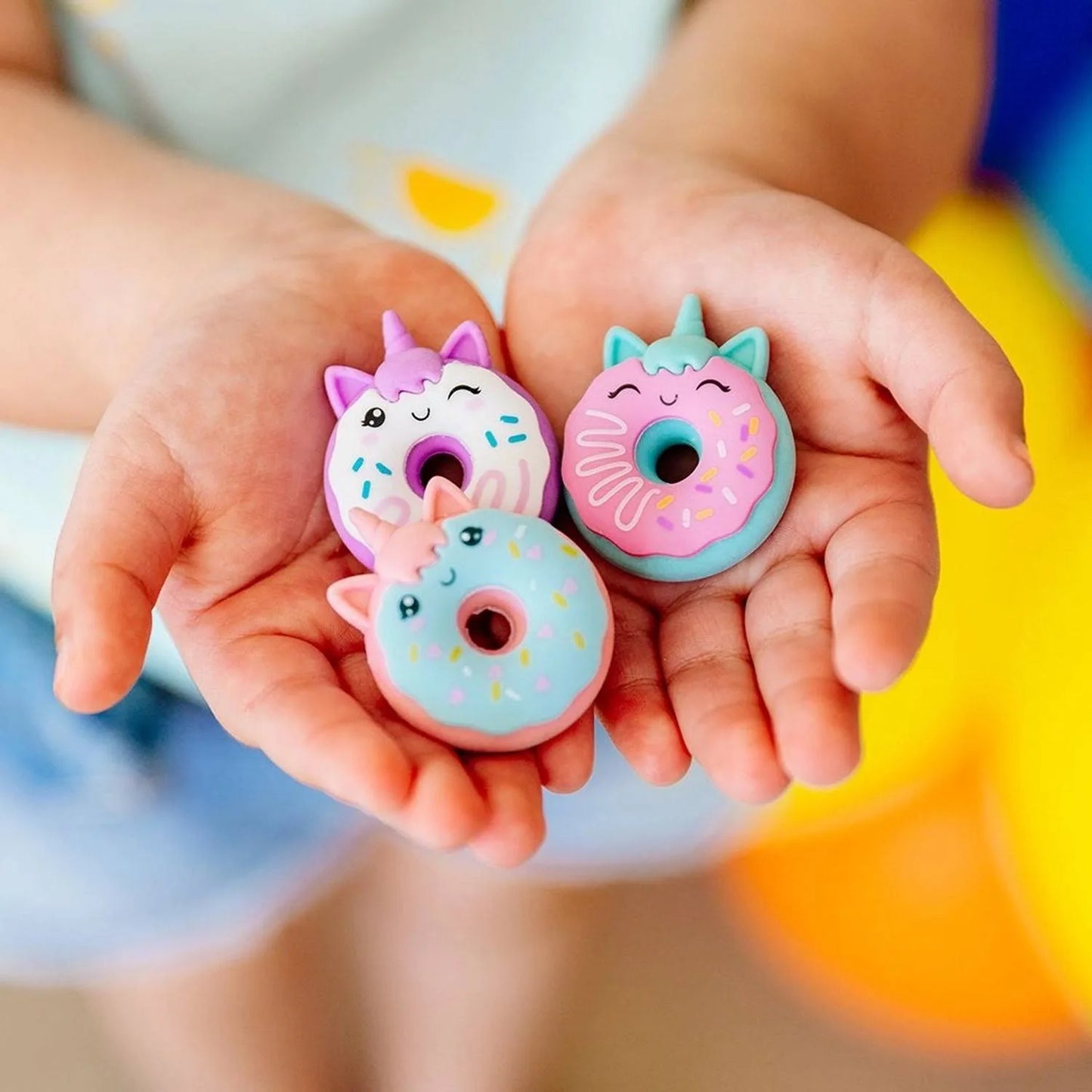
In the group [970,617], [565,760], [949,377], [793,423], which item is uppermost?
[949,377]

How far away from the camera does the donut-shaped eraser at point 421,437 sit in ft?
2.35

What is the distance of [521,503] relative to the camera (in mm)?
734

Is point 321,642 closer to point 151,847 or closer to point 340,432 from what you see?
point 340,432

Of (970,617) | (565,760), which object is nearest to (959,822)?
(970,617)

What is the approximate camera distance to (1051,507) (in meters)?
1.12

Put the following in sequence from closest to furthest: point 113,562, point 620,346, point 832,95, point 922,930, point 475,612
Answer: point 113,562, point 475,612, point 620,346, point 832,95, point 922,930

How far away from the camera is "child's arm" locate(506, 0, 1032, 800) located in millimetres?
596

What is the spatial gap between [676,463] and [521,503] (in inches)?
5.2

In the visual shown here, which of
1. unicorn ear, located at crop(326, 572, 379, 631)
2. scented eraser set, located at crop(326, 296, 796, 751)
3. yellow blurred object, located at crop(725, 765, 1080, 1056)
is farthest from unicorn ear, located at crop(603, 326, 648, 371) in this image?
yellow blurred object, located at crop(725, 765, 1080, 1056)

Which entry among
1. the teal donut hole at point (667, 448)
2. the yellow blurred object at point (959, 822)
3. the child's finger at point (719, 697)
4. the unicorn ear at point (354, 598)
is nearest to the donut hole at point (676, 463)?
the teal donut hole at point (667, 448)

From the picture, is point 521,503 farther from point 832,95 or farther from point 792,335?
point 832,95

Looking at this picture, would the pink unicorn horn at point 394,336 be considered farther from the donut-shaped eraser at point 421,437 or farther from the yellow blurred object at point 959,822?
the yellow blurred object at point 959,822

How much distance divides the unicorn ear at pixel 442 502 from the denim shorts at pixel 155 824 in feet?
0.97

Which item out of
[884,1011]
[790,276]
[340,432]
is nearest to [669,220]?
[790,276]
